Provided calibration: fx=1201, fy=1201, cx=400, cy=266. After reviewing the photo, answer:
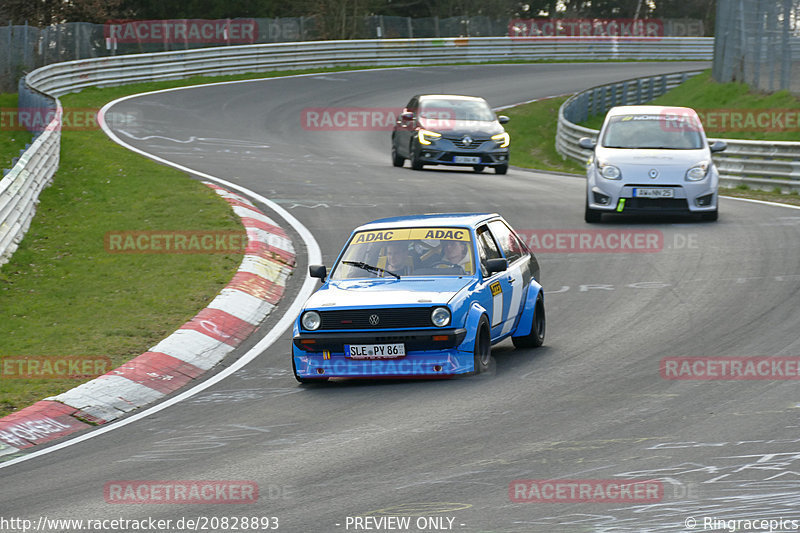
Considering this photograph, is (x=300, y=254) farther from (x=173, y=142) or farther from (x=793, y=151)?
(x=173, y=142)

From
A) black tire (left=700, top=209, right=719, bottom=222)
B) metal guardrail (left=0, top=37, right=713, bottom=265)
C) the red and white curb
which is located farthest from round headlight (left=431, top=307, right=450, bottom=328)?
black tire (left=700, top=209, right=719, bottom=222)

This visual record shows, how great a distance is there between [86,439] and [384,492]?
3015 millimetres

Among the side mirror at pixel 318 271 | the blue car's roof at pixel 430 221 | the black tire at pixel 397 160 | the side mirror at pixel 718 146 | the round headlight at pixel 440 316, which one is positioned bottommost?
the black tire at pixel 397 160

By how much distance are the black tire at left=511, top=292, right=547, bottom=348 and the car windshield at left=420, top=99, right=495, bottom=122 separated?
15138 mm

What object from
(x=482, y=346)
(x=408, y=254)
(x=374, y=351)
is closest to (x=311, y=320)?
(x=374, y=351)

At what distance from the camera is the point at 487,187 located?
74.1 ft

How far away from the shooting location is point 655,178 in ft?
58.7

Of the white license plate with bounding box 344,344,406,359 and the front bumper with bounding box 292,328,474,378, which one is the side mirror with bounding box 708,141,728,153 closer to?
the front bumper with bounding box 292,328,474,378

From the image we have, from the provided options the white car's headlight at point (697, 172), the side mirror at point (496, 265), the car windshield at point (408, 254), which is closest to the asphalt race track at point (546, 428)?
the side mirror at point (496, 265)

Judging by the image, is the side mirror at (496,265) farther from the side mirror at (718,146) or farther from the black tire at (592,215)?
the side mirror at (718,146)

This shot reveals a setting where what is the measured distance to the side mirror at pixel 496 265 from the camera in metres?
10.3

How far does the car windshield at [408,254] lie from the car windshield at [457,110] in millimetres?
15509

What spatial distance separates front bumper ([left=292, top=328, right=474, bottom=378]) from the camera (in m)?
9.61

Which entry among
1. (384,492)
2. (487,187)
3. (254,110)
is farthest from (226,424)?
(254,110)
